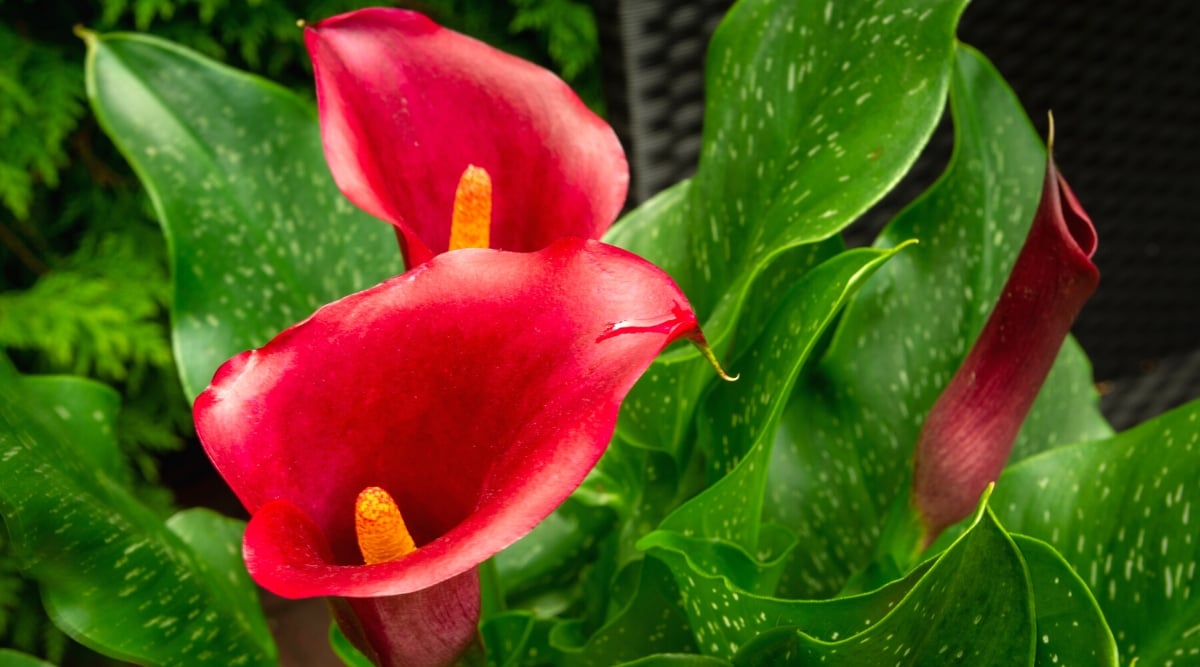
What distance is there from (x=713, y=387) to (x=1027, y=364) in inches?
4.7

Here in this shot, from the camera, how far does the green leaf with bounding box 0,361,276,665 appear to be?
0.34 meters

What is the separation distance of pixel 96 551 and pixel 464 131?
19cm

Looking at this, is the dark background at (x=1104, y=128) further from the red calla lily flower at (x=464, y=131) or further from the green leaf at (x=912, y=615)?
the green leaf at (x=912, y=615)

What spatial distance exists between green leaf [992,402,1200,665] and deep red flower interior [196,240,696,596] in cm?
24

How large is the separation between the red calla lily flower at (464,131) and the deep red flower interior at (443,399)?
87 mm

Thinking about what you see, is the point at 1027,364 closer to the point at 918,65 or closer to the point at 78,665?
the point at 918,65

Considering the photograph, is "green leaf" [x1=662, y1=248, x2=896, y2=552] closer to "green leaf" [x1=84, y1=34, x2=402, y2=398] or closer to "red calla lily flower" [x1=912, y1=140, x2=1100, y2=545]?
"red calla lily flower" [x1=912, y1=140, x2=1100, y2=545]

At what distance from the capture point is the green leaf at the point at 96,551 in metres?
0.34

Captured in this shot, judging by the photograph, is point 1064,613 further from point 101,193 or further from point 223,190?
point 101,193

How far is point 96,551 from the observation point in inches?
14.8

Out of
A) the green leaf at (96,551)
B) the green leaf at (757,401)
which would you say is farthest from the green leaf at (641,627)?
the green leaf at (96,551)

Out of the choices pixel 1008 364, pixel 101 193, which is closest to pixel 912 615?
pixel 1008 364

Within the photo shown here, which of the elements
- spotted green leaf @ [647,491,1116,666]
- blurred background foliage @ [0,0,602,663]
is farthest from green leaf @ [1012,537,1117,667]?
blurred background foliage @ [0,0,602,663]

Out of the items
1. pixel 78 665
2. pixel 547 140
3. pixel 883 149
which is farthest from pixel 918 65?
pixel 78 665
